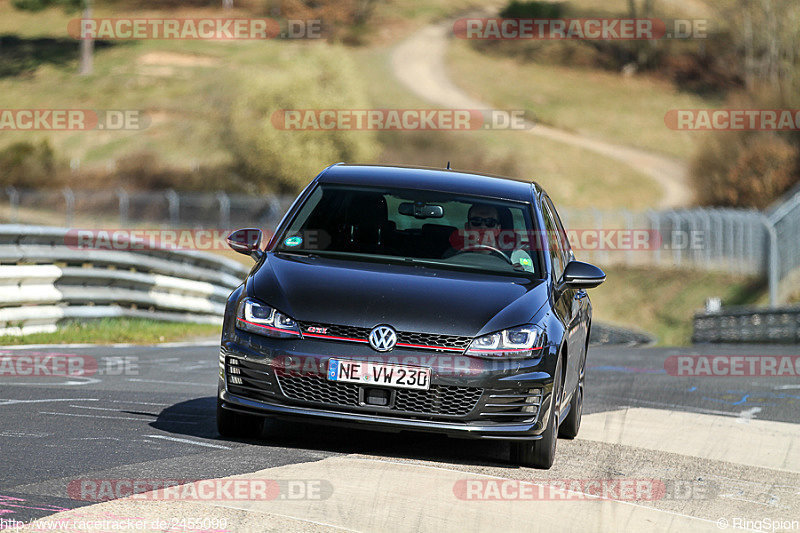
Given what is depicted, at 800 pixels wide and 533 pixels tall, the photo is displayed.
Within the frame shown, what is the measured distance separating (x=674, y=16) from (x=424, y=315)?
101 metres

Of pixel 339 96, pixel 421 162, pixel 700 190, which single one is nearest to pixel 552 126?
pixel 421 162

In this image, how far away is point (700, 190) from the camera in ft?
170

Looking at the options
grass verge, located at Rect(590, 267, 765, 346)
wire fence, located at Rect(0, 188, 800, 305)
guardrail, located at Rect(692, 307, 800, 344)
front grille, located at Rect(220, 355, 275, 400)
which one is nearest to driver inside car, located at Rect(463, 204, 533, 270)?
front grille, located at Rect(220, 355, 275, 400)

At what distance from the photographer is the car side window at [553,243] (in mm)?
8719

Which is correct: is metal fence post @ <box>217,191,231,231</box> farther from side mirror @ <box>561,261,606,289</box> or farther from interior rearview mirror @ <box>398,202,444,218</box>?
side mirror @ <box>561,261,606,289</box>

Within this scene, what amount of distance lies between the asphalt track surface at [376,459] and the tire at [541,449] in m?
0.07

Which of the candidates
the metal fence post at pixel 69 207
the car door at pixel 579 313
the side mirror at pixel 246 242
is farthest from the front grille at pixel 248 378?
the metal fence post at pixel 69 207

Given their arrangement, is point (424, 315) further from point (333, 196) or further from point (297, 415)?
point (333, 196)

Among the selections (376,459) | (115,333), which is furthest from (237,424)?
(115,333)

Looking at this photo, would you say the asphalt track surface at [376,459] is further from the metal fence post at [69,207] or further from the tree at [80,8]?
the tree at [80,8]

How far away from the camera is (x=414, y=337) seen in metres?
7.38

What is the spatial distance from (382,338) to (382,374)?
196 millimetres

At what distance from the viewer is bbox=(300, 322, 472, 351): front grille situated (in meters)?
7.37

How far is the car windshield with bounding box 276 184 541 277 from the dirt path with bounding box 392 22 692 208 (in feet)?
196
